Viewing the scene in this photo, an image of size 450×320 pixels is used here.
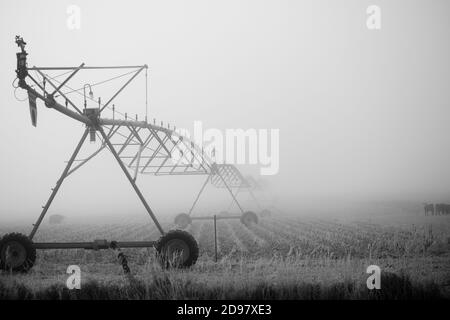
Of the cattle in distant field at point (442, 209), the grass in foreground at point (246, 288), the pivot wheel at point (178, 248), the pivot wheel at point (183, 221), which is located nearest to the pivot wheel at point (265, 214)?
the pivot wheel at point (183, 221)

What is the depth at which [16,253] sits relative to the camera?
9477 mm

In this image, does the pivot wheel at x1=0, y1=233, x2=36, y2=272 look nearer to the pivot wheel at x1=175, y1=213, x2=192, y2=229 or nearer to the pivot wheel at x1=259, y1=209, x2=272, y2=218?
the pivot wheel at x1=175, y1=213, x2=192, y2=229

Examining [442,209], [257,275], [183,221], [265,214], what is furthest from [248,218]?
[442,209]

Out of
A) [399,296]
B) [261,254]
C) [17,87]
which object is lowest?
[261,254]

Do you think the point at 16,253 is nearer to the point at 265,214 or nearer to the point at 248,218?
the point at 248,218

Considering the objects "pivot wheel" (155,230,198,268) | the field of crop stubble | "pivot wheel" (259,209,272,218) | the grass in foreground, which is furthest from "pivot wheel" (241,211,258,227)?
the grass in foreground

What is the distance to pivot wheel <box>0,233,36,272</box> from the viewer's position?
9367mm

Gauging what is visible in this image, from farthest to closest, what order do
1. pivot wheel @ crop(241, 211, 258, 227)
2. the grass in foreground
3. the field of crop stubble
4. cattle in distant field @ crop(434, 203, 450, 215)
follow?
1. cattle in distant field @ crop(434, 203, 450, 215)
2. pivot wheel @ crop(241, 211, 258, 227)
3. the field of crop stubble
4. the grass in foreground

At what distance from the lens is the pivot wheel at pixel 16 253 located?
937cm
